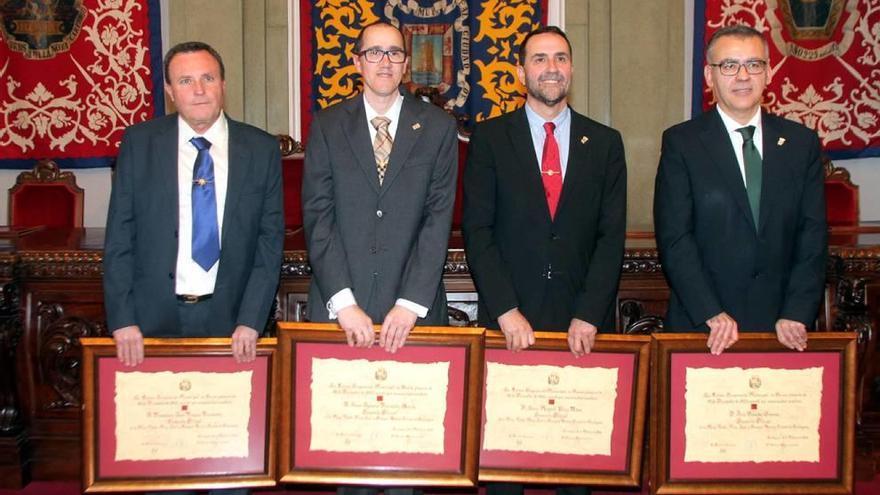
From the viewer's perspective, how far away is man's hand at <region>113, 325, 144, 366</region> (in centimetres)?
246

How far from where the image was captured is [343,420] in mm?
2512

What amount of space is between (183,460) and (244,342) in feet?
1.31

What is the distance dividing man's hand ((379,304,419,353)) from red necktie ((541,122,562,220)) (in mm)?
522

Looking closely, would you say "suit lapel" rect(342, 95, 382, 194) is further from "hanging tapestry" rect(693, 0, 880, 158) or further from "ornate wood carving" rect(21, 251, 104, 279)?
"hanging tapestry" rect(693, 0, 880, 158)

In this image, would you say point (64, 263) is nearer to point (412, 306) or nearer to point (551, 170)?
point (412, 306)

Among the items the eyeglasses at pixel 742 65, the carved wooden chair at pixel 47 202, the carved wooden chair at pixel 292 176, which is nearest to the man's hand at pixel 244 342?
the eyeglasses at pixel 742 65

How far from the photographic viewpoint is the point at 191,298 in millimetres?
2506

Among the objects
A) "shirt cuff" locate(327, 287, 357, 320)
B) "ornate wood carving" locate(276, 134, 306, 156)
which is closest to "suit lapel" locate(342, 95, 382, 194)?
"shirt cuff" locate(327, 287, 357, 320)

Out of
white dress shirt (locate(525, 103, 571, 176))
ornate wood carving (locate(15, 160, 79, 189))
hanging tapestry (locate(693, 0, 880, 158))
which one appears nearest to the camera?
white dress shirt (locate(525, 103, 571, 176))

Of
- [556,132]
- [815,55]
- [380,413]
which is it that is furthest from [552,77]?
[815,55]

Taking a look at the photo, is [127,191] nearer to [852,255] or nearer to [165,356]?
[165,356]

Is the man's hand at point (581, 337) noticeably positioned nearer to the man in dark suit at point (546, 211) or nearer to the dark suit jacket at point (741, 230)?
the man in dark suit at point (546, 211)

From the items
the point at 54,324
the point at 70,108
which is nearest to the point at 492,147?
the point at 54,324

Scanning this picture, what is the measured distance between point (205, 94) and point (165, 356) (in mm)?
742
